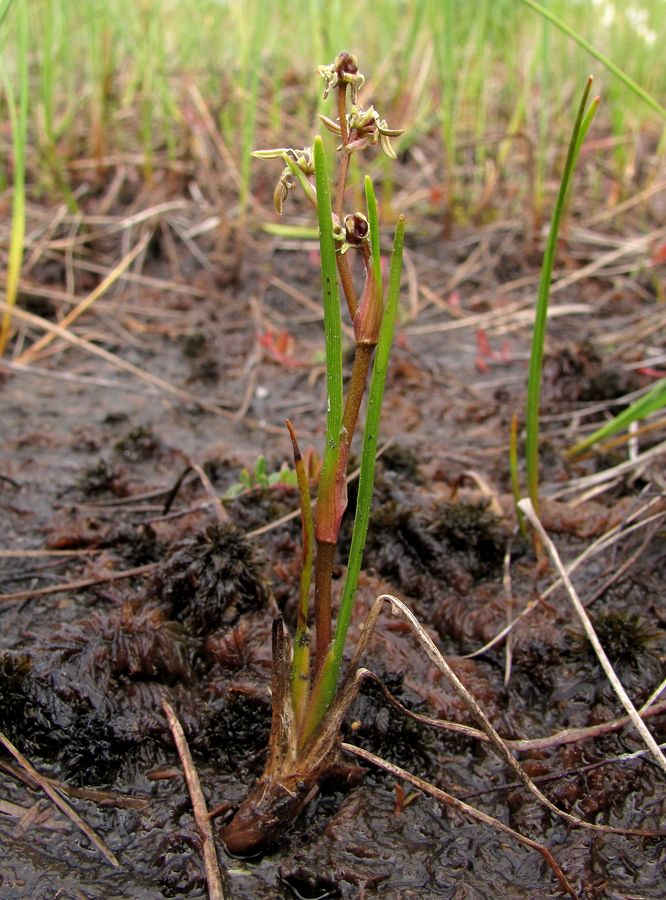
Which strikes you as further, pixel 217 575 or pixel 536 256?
pixel 536 256

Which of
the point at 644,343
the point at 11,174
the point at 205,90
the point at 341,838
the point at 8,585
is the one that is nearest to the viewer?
the point at 341,838

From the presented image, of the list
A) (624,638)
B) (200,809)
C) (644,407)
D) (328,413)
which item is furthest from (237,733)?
(644,407)

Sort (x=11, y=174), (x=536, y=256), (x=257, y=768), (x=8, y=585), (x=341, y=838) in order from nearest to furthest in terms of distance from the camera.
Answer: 1. (x=341, y=838)
2. (x=257, y=768)
3. (x=8, y=585)
4. (x=536, y=256)
5. (x=11, y=174)

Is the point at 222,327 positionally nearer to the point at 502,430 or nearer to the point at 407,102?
the point at 502,430

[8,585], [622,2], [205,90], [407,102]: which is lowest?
[8,585]

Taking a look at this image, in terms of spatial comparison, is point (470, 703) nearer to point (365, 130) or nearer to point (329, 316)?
point (329, 316)

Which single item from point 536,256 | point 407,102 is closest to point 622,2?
point 407,102

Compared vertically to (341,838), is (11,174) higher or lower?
higher

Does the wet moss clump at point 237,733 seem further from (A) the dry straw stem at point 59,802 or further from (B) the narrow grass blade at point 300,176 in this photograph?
(B) the narrow grass blade at point 300,176
